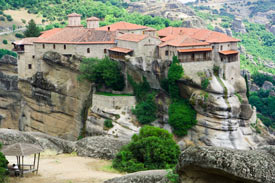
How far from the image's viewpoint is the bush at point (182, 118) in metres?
46.5

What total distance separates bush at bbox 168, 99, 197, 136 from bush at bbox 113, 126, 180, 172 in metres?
14.9

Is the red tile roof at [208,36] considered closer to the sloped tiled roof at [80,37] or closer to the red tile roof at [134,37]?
the red tile roof at [134,37]

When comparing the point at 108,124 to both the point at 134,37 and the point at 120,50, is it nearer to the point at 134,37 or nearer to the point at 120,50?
the point at 120,50

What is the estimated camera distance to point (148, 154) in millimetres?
29953

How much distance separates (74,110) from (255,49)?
92.8 metres

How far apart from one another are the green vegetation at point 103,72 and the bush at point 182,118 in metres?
7.87

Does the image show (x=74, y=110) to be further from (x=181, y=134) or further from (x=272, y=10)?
(x=272, y=10)

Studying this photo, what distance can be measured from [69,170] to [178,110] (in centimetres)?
2235

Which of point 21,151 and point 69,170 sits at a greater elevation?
point 21,151

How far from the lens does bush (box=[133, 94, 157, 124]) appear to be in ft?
160

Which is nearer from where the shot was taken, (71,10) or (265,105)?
(265,105)

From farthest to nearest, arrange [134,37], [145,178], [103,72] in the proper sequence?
[134,37] < [103,72] < [145,178]

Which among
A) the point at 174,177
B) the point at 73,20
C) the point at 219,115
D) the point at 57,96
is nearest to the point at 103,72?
the point at 57,96

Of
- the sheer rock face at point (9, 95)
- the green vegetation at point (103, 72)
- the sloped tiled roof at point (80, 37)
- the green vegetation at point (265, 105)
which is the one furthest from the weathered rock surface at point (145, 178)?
the green vegetation at point (265, 105)
